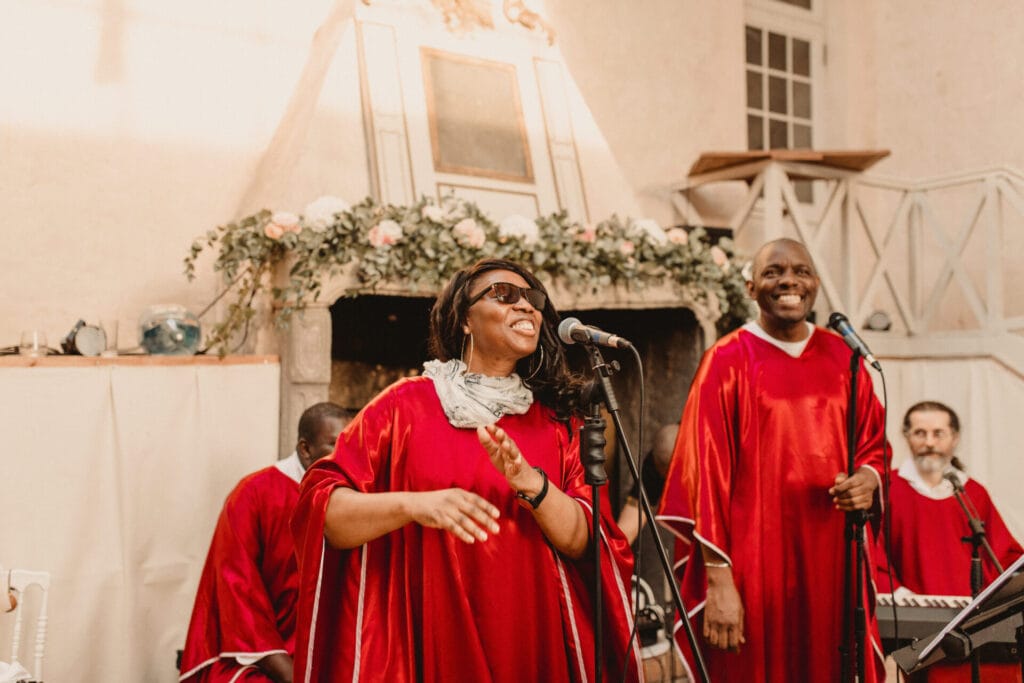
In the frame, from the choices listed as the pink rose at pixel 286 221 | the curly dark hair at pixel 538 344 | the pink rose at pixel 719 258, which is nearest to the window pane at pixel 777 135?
the pink rose at pixel 719 258

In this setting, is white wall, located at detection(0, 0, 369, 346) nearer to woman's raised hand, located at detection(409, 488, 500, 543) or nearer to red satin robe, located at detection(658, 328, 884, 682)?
red satin robe, located at detection(658, 328, 884, 682)

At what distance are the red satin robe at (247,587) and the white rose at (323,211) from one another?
4.50ft

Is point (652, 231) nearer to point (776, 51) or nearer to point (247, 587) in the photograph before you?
point (247, 587)

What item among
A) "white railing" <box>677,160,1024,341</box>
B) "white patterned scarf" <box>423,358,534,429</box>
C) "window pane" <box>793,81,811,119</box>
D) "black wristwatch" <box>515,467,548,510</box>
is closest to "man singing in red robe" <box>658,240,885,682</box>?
"white patterned scarf" <box>423,358,534,429</box>

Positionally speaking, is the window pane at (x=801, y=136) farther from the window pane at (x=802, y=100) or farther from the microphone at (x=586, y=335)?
the microphone at (x=586, y=335)

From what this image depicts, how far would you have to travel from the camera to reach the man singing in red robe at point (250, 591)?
3420 millimetres

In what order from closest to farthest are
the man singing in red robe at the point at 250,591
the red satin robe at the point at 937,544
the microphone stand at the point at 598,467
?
the microphone stand at the point at 598,467
the man singing in red robe at the point at 250,591
the red satin robe at the point at 937,544

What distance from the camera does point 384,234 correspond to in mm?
4637

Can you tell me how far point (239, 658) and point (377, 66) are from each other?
3353 mm

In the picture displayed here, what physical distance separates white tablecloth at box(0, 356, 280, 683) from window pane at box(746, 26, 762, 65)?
5528mm

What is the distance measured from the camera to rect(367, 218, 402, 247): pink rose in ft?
15.2

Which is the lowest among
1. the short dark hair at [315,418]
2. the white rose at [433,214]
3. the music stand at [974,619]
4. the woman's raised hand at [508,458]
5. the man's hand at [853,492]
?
the music stand at [974,619]

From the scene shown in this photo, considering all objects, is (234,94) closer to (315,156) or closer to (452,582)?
(315,156)

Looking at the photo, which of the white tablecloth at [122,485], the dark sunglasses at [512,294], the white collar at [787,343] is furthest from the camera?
the white tablecloth at [122,485]
